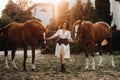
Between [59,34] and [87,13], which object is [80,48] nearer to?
[87,13]

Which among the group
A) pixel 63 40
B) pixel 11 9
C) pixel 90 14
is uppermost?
pixel 11 9

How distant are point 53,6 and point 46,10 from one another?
223 centimetres

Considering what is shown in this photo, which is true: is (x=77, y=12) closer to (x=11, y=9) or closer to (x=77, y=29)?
(x=77, y=29)

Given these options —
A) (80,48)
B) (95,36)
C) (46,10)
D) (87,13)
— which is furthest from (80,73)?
(46,10)

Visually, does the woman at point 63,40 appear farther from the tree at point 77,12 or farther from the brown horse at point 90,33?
the tree at point 77,12

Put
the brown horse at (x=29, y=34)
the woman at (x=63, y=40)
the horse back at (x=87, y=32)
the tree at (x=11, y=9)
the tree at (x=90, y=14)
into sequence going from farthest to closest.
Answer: the tree at (x=11, y=9), the tree at (x=90, y=14), the horse back at (x=87, y=32), the brown horse at (x=29, y=34), the woman at (x=63, y=40)

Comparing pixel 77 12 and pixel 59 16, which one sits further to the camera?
pixel 59 16

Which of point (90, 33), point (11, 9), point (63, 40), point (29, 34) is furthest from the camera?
point (11, 9)

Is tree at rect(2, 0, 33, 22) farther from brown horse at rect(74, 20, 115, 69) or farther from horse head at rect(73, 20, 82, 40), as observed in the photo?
horse head at rect(73, 20, 82, 40)

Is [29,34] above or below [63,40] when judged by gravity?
above

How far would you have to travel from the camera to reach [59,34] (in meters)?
16.6

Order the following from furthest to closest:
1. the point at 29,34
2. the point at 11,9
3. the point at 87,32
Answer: the point at 11,9 < the point at 87,32 < the point at 29,34

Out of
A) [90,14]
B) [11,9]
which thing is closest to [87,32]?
[90,14]

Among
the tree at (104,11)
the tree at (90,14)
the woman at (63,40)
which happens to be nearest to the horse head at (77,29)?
the woman at (63,40)
